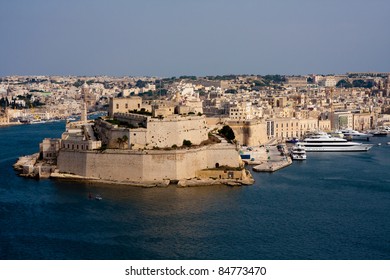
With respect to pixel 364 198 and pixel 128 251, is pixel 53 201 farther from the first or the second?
pixel 364 198

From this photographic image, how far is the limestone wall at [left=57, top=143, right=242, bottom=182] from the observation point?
1383 centimetres

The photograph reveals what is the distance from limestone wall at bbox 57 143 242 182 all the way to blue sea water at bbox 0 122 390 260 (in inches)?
19.2

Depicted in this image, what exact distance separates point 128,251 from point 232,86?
39.5 meters

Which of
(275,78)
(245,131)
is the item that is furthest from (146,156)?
(275,78)

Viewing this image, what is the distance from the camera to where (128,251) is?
30.0 ft

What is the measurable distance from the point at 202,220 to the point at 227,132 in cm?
835

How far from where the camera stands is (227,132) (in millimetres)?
18891

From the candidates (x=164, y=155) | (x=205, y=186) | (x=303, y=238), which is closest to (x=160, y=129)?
(x=164, y=155)

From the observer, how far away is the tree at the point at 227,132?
18616 mm

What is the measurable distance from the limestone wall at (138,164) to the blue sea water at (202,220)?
19.2 inches

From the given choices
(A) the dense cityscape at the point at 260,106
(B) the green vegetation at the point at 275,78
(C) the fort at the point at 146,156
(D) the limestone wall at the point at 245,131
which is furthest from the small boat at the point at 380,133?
(B) the green vegetation at the point at 275,78

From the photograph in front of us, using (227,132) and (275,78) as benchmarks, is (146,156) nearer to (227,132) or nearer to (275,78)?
(227,132)

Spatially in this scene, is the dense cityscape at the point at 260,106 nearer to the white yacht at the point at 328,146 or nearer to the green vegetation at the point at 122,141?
the white yacht at the point at 328,146

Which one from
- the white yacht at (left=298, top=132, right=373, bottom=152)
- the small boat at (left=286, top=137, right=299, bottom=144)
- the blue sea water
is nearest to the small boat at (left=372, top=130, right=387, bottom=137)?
the small boat at (left=286, top=137, right=299, bottom=144)
